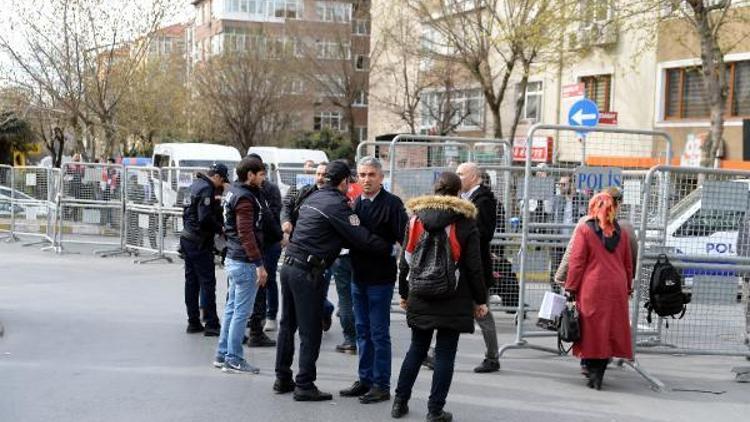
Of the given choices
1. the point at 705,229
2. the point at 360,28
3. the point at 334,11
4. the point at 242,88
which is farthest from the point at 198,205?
the point at 360,28

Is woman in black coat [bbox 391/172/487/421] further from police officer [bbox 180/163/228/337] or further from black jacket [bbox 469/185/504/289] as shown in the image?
police officer [bbox 180/163/228/337]

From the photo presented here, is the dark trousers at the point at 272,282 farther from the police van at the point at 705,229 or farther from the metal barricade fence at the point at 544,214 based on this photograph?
the police van at the point at 705,229

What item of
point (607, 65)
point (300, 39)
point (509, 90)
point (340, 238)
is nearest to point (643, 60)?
point (607, 65)

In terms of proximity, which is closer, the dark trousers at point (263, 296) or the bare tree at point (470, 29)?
the dark trousers at point (263, 296)

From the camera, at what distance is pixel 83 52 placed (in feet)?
80.0

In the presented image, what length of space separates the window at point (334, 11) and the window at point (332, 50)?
1.63 metres

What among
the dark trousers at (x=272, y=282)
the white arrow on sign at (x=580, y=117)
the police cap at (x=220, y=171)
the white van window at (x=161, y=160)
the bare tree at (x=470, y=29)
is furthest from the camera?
the white van window at (x=161, y=160)

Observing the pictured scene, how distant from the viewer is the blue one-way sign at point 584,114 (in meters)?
15.8

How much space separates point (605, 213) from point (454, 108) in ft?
88.7

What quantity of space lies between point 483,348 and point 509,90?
84.8 feet

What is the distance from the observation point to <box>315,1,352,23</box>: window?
153 feet

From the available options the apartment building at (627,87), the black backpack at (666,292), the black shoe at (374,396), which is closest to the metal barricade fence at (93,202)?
the apartment building at (627,87)

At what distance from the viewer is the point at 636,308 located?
8.30 metres

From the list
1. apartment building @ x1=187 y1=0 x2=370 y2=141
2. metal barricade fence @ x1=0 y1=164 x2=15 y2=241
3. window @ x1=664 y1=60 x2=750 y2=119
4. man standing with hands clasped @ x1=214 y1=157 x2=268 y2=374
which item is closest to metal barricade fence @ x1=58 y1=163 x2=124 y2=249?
metal barricade fence @ x1=0 y1=164 x2=15 y2=241
